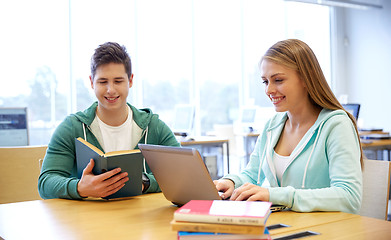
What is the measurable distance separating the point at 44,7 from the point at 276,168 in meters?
5.43

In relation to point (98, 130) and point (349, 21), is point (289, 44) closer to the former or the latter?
point (98, 130)

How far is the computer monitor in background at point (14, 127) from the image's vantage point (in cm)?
362

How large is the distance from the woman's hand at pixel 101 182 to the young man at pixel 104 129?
4cm

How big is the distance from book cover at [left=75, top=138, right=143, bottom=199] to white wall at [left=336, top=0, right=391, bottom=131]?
7865 millimetres

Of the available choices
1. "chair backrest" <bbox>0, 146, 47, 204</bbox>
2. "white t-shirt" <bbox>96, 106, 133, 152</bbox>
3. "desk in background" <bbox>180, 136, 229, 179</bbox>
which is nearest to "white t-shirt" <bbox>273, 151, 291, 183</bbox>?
"white t-shirt" <bbox>96, 106, 133, 152</bbox>

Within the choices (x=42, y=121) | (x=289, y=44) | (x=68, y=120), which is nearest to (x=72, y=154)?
(x=68, y=120)

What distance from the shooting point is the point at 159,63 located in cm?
722

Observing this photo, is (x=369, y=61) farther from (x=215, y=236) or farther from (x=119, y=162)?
(x=215, y=236)

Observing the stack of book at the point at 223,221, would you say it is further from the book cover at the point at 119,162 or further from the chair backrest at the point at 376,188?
the chair backrest at the point at 376,188

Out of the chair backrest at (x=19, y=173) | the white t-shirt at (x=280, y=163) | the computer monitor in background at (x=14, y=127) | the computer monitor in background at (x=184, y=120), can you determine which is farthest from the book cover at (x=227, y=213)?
the computer monitor in background at (x=184, y=120)

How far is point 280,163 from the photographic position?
1666 millimetres

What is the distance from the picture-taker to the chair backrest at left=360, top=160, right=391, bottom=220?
5.21 feet

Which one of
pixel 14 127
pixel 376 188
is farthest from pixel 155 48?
pixel 376 188

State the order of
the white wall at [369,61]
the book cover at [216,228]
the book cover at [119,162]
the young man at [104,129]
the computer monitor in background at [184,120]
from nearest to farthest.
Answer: the book cover at [216,228] < the book cover at [119,162] < the young man at [104,129] < the computer monitor in background at [184,120] < the white wall at [369,61]
